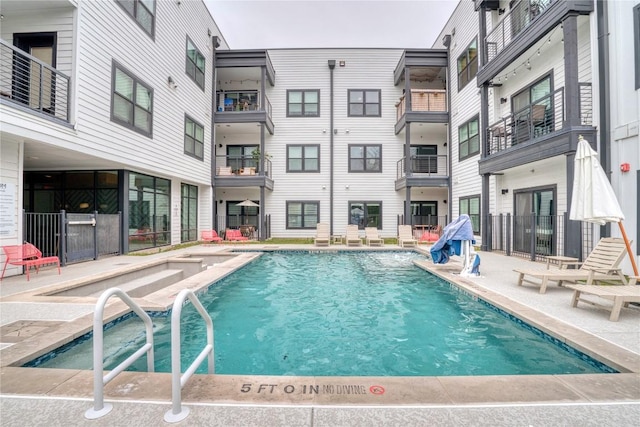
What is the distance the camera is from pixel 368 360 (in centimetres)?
377

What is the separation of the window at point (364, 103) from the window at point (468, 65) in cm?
486

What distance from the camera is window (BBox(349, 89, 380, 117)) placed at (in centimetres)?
1891

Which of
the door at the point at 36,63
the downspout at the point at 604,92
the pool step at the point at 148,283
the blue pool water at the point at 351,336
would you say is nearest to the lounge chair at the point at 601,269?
the blue pool water at the point at 351,336

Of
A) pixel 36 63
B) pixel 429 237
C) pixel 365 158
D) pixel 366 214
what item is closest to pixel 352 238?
pixel 429 237

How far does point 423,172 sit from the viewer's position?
18484 mm

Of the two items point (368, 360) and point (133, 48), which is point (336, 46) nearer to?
point (133, 48)

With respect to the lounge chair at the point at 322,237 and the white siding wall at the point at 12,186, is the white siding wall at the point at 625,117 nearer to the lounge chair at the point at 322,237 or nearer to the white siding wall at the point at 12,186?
the lounge chair at the point at 322,237

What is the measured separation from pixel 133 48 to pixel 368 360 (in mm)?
11427

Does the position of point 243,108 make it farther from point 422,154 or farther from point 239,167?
point 422,154

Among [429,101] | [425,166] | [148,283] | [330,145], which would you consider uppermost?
[429,101]

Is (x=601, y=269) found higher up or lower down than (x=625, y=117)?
lower down

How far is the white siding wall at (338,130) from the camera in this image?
731 inches

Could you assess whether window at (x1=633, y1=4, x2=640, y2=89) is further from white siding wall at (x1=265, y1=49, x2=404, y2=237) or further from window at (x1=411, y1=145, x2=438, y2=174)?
white siding wall at (x1=265, y1=49, x2=404, y2=237)

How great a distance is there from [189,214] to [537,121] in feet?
47.4
